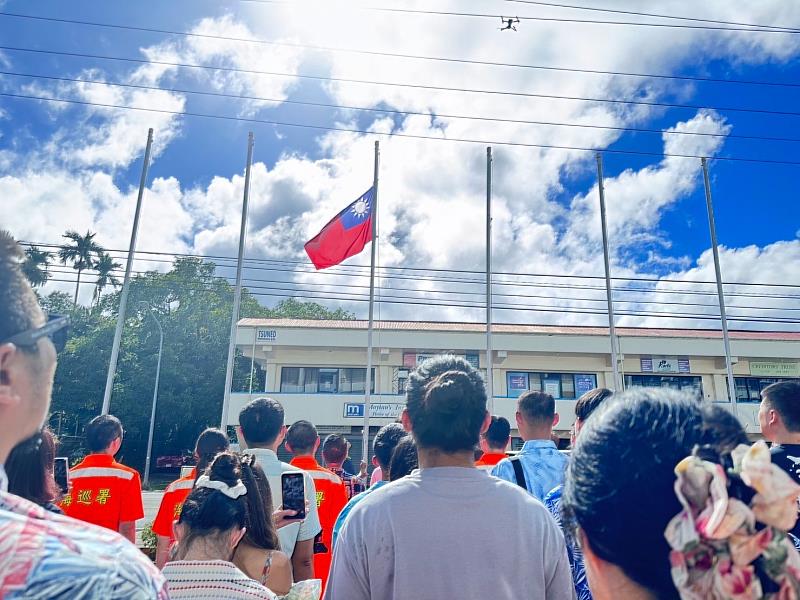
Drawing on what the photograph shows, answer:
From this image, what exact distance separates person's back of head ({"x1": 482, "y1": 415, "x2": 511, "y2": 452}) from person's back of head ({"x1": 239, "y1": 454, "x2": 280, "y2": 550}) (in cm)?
243

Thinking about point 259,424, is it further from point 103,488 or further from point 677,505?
point 677,505

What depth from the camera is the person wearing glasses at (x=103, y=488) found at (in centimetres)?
413

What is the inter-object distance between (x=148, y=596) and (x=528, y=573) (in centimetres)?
147

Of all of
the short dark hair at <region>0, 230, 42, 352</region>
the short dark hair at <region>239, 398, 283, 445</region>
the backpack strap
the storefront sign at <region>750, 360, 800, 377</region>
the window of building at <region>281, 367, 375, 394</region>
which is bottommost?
the backpack strap

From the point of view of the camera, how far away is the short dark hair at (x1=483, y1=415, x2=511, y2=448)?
15.1 feet

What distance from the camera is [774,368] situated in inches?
965

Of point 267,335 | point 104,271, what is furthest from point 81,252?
point 267,335

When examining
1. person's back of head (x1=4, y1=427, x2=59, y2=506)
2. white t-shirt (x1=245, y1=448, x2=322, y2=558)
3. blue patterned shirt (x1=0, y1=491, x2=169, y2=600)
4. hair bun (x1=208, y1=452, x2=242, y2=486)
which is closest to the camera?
blue patterned shirt (x1=0, y1=491, x2=169, y2=600)

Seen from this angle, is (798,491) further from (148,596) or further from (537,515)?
(537,515)

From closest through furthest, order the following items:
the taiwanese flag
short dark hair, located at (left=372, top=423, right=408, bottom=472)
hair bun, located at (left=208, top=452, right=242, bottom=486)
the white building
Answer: hair bun, located at (left=208, top=452, right=242, bottom=486), short dark hair, located at (left=372, top=423, right=408, bottom=472), the taiwanese flag, the white building

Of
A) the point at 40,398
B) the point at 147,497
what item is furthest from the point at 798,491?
the point at 147,497

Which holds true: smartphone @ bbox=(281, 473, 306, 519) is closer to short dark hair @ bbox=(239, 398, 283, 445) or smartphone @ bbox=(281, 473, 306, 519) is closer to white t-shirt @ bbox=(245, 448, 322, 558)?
white t-shirt @ bbox=(245, 448, 322, 558)

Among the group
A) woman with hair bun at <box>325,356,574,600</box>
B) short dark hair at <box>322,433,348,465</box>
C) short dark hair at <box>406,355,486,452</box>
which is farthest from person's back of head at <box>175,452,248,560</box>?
short dark hair at <box>322,433,348,465</box>

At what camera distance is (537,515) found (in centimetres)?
203
